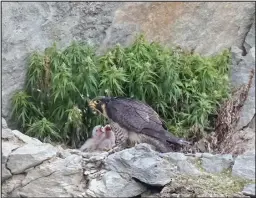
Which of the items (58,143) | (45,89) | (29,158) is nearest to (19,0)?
(45,89)

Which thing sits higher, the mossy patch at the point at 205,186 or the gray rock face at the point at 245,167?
the gray rock face at the point at 245,167

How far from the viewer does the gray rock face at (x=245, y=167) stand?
864 centimetres

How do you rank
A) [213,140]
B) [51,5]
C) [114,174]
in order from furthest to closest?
[51,5] → [213,140] → [114,174]

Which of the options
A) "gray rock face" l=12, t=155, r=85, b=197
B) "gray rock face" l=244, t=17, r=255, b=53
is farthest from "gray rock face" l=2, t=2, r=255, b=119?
"gray rock face" l=12, t=155, r=85, b=197

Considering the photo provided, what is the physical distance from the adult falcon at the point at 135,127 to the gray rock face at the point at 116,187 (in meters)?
0.81

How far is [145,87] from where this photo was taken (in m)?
10.4

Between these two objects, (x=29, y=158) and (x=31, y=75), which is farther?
(x=31, y=75)

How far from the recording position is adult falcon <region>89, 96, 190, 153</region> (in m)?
9.45

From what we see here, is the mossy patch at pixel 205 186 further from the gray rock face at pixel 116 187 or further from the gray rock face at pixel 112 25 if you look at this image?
the gray rock face at pixel 112 25

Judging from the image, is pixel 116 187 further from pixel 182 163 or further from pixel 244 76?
pixel 244 76

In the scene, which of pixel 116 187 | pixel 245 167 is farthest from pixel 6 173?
pixel 245 167

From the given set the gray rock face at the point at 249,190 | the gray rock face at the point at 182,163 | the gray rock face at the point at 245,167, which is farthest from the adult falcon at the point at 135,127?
the gray rock face at the point at 249,190

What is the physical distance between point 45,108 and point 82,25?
3.62 ft

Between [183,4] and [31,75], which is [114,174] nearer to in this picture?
[31,75]
